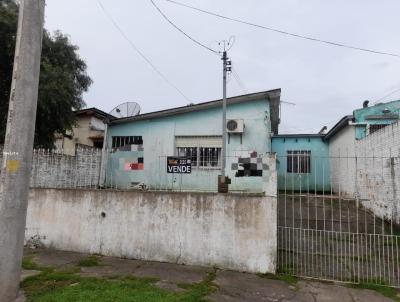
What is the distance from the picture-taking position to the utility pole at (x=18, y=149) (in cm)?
416

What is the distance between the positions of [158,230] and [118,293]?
2.05 metres

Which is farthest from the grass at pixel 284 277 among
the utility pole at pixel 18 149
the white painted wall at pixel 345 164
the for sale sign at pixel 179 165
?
the white painted wall at pixel 345 164

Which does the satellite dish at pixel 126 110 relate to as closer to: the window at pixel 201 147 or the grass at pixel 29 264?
the window at pixel 201 147

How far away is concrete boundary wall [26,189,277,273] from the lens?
5.79 m

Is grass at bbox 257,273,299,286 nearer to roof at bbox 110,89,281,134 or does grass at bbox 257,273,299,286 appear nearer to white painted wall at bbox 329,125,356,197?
white painted wall at bbox 329,125,356,197

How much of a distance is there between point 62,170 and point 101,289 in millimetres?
4585

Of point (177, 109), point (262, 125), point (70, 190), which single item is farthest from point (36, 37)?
point (262, 125)

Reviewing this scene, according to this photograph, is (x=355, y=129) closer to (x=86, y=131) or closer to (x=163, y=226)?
(x=163, y=226)

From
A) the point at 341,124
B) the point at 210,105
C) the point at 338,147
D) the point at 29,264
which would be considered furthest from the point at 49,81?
the point at 338,147

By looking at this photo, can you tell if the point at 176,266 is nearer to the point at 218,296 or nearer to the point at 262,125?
the point at 218,296

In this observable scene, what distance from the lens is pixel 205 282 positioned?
5.09 metres

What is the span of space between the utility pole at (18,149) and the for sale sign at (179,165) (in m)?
2.99

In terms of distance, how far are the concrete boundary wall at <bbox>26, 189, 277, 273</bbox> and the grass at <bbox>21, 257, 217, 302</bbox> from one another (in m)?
0.84

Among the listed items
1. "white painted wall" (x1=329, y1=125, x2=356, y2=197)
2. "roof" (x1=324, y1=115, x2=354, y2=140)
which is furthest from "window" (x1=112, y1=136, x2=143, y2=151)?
"roof" (x1=324, y1=115, x2=354, y2=140)
